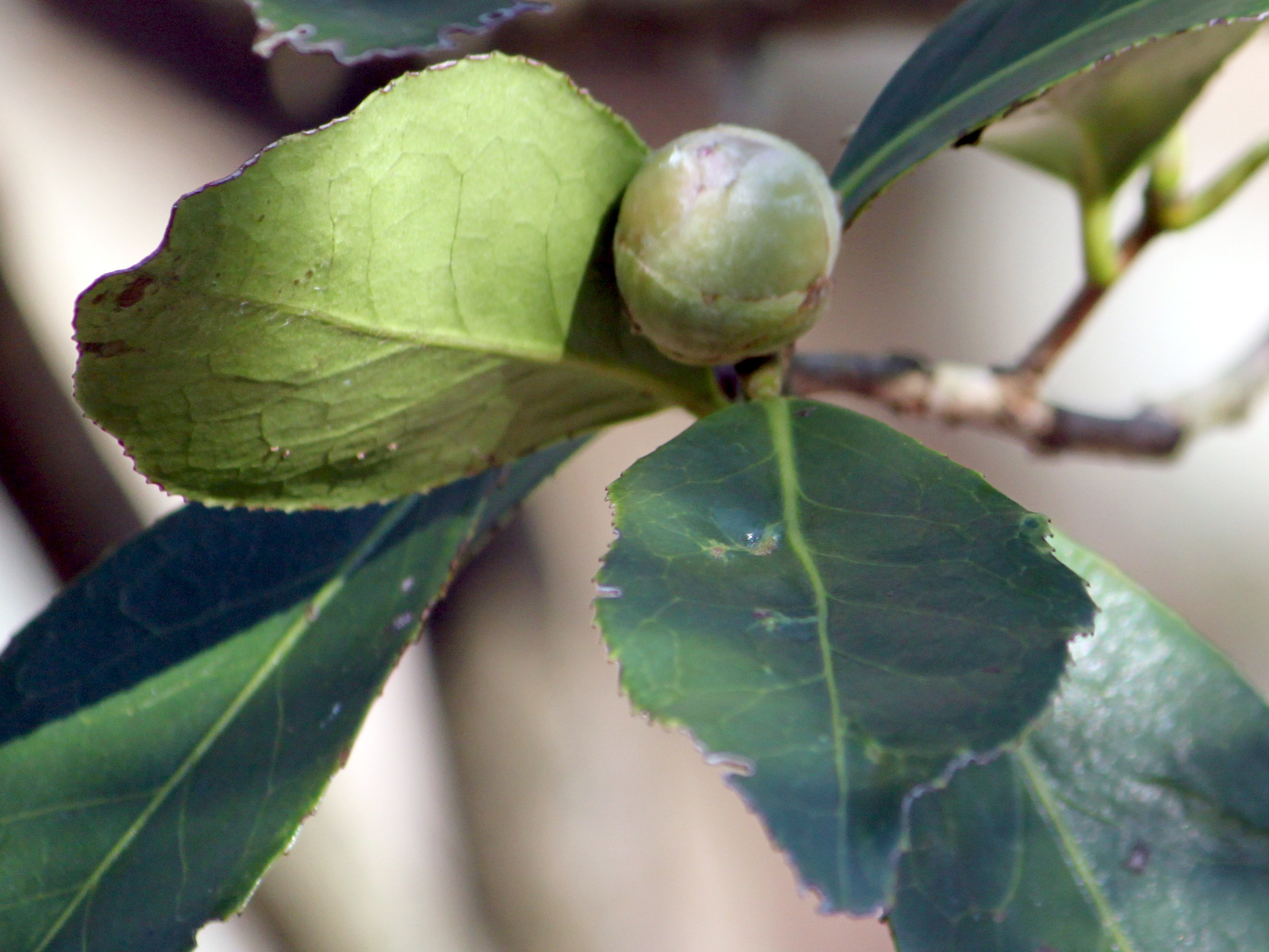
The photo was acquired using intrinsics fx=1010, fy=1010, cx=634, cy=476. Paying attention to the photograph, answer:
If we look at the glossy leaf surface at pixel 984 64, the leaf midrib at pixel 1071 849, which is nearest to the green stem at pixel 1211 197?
the glossy leaf surface at pixel 984 64

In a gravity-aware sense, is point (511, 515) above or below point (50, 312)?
below

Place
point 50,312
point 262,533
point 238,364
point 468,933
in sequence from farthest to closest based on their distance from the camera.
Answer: point 468,933, point 50,312, point 262,533, point 238,364

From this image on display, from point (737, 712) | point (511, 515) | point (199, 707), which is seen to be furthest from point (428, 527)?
point (737, 712)

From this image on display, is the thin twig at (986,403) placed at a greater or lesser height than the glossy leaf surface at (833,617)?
lesser

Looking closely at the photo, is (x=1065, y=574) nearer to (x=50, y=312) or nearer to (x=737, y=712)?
(x=737, y=712)

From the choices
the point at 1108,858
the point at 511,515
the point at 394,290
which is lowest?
the point at 1108,858

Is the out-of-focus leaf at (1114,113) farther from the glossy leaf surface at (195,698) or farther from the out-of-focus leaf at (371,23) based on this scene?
the glossy leaf surface at (195,698)

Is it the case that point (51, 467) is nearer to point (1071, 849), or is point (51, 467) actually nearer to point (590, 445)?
point (590, 445)
